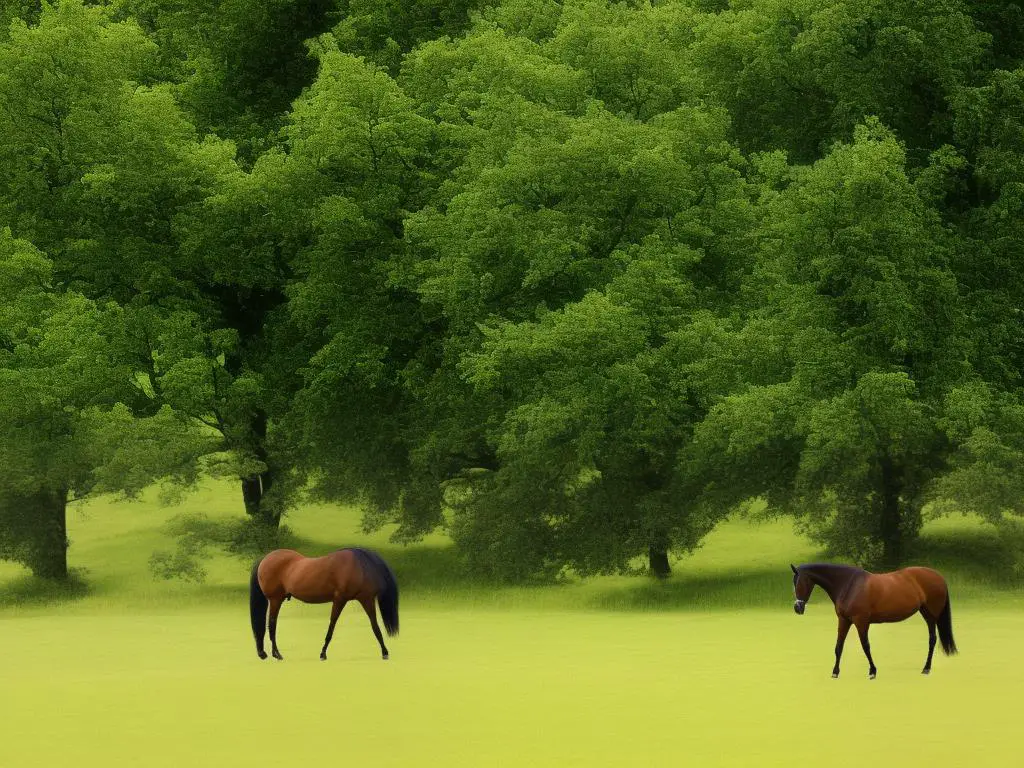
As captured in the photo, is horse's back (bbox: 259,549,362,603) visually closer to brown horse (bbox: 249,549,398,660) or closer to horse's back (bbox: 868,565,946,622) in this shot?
brown horse (bbox: 249,549,398,660)

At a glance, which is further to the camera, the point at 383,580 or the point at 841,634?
the point at 383,580

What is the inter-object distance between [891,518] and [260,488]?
63.2ft

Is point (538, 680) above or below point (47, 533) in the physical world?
below

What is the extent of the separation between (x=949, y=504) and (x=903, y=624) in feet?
16.8

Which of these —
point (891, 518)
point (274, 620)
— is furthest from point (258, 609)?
point (891, 518)

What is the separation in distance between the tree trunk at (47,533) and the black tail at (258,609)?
61.0 feet

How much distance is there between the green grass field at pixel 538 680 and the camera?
15.8 metres

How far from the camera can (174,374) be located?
40594 millimetres

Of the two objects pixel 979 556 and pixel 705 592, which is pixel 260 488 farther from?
pixel 979 556

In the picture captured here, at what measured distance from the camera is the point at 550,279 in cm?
3834

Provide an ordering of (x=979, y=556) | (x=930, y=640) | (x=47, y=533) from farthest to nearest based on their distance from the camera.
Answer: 1. (x=47, y=533)
2. (x=979, y=556)
3. (x=930, y=640)

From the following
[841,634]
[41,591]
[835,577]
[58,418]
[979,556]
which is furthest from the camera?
[41,591]

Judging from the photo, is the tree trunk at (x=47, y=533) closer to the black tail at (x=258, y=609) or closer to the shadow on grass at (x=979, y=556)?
the black tail at (x=258, y=609)

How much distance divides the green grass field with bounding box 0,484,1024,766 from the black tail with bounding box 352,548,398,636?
2.68ft
